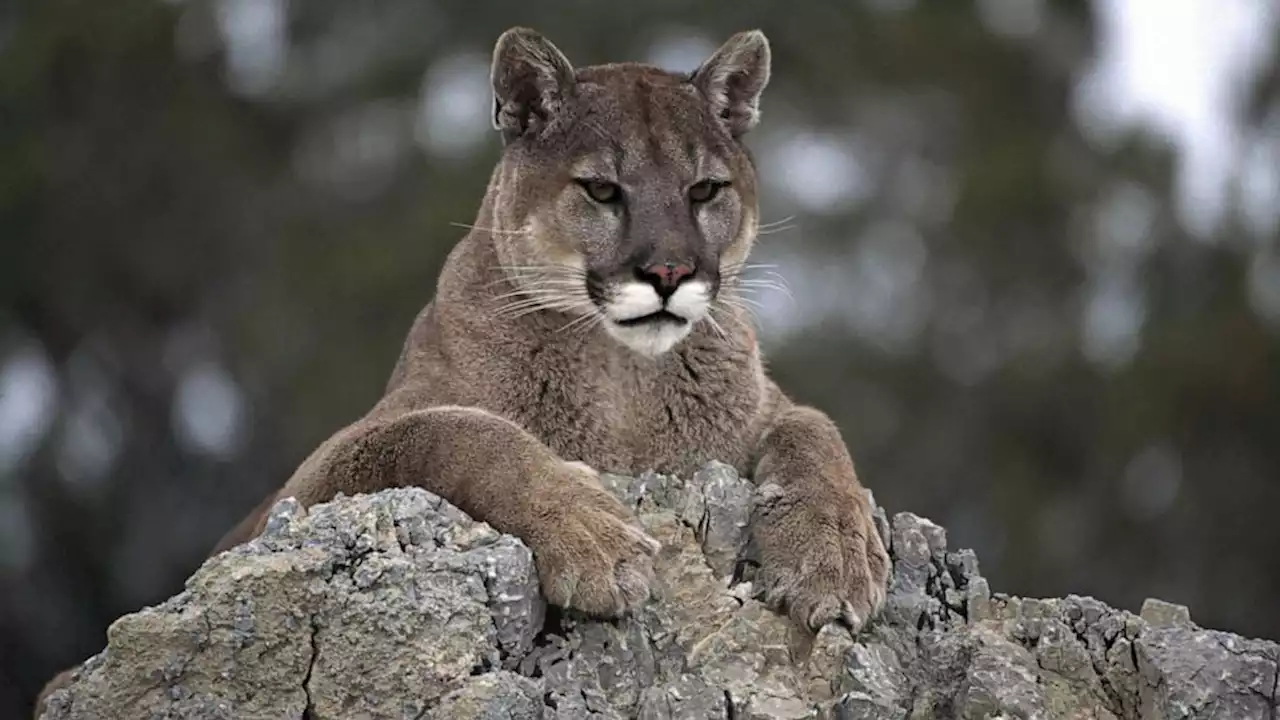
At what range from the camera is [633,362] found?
6.80 meters

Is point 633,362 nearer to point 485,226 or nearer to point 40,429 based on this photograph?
point 485,226

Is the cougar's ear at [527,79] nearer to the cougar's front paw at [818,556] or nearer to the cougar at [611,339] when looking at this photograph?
the cougar at [611,339]

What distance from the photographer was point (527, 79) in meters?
7.09

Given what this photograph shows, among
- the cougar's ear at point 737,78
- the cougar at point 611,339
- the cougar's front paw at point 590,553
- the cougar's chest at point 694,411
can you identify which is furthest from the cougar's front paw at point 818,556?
the cougar's ear at point 737,78

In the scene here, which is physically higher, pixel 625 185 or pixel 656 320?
pixel 625 185

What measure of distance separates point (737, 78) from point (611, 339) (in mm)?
1204

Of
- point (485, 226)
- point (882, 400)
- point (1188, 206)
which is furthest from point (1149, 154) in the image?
point (485, 226)

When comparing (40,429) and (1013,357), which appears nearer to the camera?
(40,429)

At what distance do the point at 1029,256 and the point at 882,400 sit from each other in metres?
2.39

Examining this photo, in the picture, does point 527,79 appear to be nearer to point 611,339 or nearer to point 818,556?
point 611,339

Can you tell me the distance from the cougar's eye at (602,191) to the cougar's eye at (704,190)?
0.86 feet

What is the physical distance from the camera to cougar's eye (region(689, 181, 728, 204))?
22.2 ft

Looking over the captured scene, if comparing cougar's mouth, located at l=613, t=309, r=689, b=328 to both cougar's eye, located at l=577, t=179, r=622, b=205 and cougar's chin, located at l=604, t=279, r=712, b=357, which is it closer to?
cougar's chin, located at l=604, t=279, r=712, b=357

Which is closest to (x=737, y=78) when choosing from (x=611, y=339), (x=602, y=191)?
(x=602, y=191)
